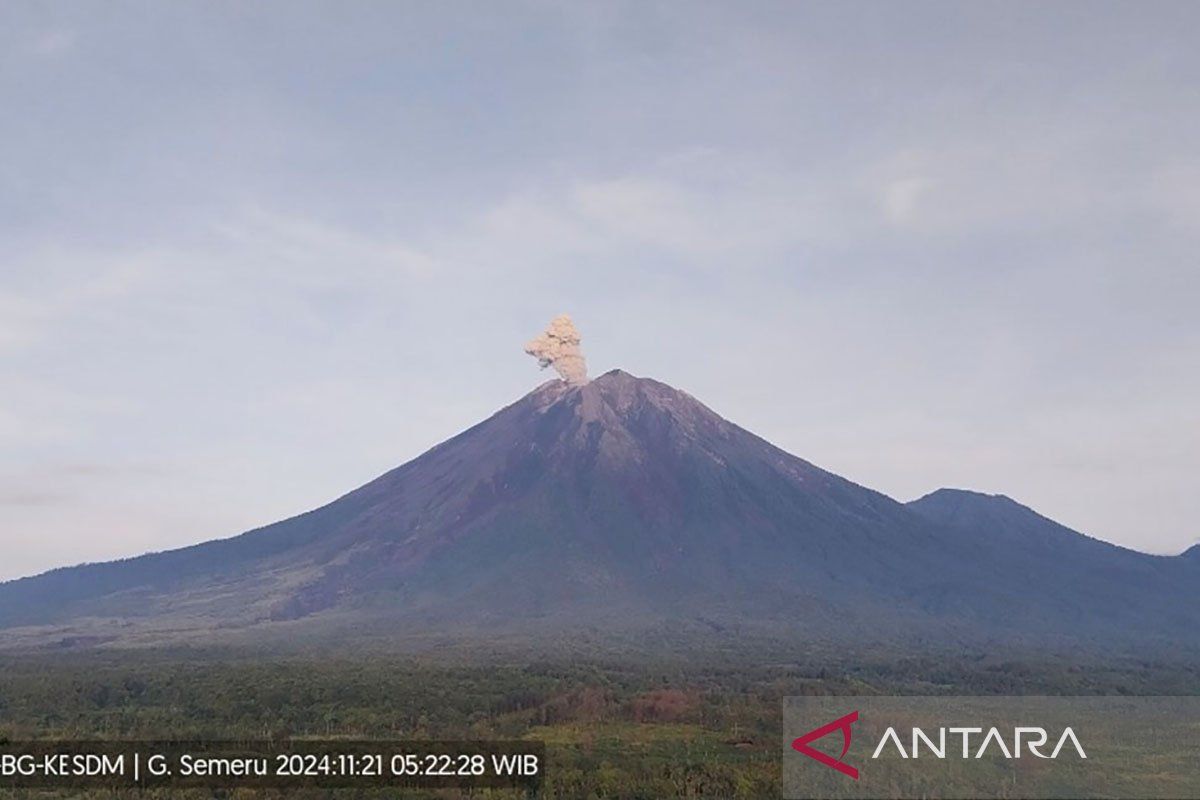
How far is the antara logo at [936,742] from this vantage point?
39500 mm

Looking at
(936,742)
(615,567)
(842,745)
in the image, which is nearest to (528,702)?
(842,745)

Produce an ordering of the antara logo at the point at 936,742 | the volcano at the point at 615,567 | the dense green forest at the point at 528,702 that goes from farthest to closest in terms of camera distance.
Result: the volcano at the point at 615,567 → the antara logo at the point at 936,742 → the dense green forest at the point at 528,702

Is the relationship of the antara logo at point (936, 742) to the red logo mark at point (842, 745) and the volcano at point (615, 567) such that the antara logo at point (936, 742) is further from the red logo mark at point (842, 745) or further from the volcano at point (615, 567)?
the volcano at point (615, 567)

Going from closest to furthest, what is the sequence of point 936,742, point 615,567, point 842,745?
1. point 842,745
2. point 936,742
3. point 615,567

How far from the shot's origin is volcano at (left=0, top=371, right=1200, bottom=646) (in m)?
132

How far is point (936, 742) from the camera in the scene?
142 feet

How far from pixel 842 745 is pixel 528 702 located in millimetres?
18553

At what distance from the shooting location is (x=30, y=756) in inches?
1490

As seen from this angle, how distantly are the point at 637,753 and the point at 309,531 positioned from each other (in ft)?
500

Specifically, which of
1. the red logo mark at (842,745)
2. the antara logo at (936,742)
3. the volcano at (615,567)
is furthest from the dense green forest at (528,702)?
the volcano at (615,567)

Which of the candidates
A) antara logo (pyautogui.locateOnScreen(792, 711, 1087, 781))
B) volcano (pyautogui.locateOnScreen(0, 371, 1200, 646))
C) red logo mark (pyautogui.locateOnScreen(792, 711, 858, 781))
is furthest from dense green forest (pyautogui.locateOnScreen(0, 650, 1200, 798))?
volcano (pyautogui.locateOnScreen(0, 371, 1200, 646))

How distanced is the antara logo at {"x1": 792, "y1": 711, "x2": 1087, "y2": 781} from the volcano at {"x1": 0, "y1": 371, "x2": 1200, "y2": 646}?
70120 millimetres

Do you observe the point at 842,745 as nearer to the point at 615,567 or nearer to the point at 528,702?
the point at 528,702

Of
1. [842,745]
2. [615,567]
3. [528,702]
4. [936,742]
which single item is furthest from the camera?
[615,567]
